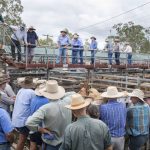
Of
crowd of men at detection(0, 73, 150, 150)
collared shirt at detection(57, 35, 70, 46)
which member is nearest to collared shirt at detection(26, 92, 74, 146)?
crowd of men at detection(0, 73, 150, 150)

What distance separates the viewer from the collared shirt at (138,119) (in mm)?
5715

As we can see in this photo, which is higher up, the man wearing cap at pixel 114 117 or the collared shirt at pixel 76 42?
the collared shirt at pixel 76 42

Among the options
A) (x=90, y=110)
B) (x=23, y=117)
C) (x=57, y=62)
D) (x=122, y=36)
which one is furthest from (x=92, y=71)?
(x=122, y=36)

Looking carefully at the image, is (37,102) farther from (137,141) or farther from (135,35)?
(135,35)

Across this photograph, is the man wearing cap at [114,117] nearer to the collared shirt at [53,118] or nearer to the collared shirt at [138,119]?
the collared shirt at [138,119]

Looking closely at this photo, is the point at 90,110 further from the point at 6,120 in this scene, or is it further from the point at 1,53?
the point at 1,53

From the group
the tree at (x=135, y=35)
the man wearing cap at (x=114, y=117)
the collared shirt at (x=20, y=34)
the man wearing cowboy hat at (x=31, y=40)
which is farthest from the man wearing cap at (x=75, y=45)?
the tree at (x=135, y=35)

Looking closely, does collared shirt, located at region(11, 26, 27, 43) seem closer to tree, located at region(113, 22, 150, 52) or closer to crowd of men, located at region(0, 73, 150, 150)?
crowd of men, located at region(0, 73, 150, 150)

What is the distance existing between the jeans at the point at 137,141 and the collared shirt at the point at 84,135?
→ 1.95 meters

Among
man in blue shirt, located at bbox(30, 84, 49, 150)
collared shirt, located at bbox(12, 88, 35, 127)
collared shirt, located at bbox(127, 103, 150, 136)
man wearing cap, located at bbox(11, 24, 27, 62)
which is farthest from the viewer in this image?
man wearing cap, located at bbox(11, 24, 27, 62)

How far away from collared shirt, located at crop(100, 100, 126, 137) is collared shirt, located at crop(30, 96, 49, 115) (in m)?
0.94

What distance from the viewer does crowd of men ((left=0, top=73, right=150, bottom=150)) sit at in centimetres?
400

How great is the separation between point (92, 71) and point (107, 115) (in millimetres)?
10957

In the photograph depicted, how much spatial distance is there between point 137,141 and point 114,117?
0.84 metres
